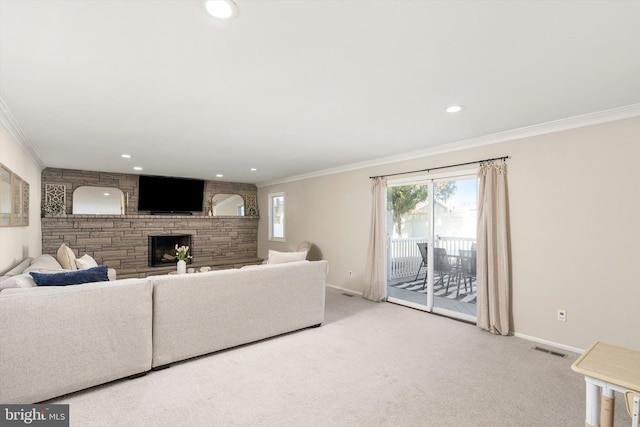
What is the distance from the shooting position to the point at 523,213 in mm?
3625

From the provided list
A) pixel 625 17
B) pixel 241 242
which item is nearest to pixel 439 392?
pixel 625 17

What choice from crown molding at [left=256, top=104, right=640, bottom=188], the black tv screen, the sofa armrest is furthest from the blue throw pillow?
the black tv screen

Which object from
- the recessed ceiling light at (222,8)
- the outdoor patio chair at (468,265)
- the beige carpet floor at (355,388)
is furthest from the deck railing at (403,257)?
the recessed ceiling light at (222,8)

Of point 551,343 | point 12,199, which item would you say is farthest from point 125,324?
point 551,343

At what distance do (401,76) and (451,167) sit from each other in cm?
247

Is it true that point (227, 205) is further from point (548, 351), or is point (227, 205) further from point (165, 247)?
point (548, 351)

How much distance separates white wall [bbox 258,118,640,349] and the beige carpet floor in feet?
1.37

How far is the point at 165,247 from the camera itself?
24.8ft

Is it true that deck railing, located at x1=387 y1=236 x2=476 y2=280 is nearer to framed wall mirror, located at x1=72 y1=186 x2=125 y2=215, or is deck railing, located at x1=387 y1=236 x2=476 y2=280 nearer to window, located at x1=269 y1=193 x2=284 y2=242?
window, located at x1=269 y1=193 x2=284 y2=242

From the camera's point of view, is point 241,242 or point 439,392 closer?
point 439,392

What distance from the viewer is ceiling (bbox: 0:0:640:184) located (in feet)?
5.23

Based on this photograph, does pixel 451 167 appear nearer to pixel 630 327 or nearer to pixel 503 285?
pixel 503 285
